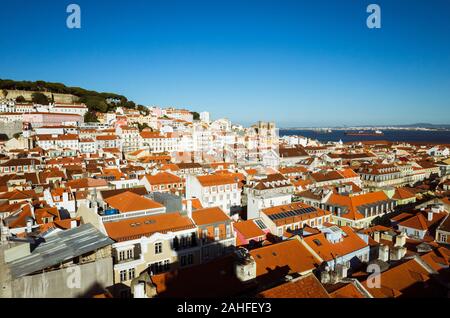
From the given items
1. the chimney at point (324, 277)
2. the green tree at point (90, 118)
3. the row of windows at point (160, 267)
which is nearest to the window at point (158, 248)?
the row of windows at point (160, 267)

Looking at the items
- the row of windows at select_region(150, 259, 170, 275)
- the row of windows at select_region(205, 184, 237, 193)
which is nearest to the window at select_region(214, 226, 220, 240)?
the row of windows at select_region(150, 259, 170, 275)

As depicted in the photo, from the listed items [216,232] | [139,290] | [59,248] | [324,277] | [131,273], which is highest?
[59,248]

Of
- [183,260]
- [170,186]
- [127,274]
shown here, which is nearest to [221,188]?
[170,186]

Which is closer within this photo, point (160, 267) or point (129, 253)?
point (129, 253)

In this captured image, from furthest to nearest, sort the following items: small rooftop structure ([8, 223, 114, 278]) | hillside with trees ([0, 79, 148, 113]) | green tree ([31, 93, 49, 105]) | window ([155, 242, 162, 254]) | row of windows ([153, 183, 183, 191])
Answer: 1. hillside with trees ([0, 79, 148, 113])
2. green tree ([31, 93, 49, 105])
3. row of windows ([153, 183, 183, 191])
4. window ([155, 242, 162, 254])
5. small rooftop structure ([8, 223, 114, 278])

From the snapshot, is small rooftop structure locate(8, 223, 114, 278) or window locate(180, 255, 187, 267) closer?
small rooftop structure locate(8, 223, 114, 278)

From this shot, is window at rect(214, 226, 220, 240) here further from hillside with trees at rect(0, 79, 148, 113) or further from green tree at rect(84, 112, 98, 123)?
hillside with trees at rect(0, 79, 148, 113)

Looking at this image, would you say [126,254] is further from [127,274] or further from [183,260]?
[183,260]

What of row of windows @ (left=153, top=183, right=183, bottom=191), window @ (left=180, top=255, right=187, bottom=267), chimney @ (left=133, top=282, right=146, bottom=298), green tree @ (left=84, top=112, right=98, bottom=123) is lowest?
window @ (left=180, top=255, right=187, bottom=267)

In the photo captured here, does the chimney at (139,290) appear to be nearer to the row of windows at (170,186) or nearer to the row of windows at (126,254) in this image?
the row of windows at (126,254)
